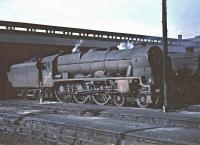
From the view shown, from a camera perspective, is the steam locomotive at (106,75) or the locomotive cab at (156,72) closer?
the locomotive cab at (156,72)

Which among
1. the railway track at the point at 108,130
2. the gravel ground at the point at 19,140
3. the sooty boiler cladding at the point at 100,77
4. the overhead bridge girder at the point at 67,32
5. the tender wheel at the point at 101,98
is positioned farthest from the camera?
the overhead bridge girder at the point at 67,32

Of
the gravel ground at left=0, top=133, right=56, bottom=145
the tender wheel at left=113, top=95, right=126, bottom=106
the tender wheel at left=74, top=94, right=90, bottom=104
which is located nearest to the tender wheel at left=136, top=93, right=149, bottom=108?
the tender wheel at left=113, top=95, right=126, bottom=106

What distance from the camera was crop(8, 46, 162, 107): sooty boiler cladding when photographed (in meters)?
16.8

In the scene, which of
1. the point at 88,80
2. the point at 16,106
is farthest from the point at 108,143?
the point at 16,106

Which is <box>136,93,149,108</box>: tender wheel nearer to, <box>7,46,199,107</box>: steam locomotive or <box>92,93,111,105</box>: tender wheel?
<box>7,46,199,107</box>: steam locomotive

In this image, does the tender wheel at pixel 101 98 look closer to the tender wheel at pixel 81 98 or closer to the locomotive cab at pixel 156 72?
the tender wheel at pixel 81 98

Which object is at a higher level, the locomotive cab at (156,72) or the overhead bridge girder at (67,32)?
the overhead bridge girder at (67,32)

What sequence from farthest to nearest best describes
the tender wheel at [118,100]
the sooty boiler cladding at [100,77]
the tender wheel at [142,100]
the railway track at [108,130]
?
the tender wheel at [118,100]
the sooty boiler cladding at [100,77]
the tender wheel at [142,100]
the railway track at [108,130]

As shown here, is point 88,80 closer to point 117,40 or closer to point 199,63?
point 199,63

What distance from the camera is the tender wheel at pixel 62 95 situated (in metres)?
20.9

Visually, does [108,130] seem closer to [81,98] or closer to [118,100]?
[118,100]

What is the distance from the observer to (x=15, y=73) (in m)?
25.6

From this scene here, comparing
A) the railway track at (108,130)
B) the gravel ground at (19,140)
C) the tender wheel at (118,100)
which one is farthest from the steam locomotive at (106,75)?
the gravel ground at (19,140)

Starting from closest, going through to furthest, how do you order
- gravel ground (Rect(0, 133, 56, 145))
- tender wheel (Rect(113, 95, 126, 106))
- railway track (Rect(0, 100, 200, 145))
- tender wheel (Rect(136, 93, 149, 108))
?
railway track (Rect(0, 100, 200, 145)), gravel ground (Rect(0, 133, 56, 145)), tender wheel (Rect(136, 93, 149, 108)), tender wheel (Rect(113, 95, 126, 106))
